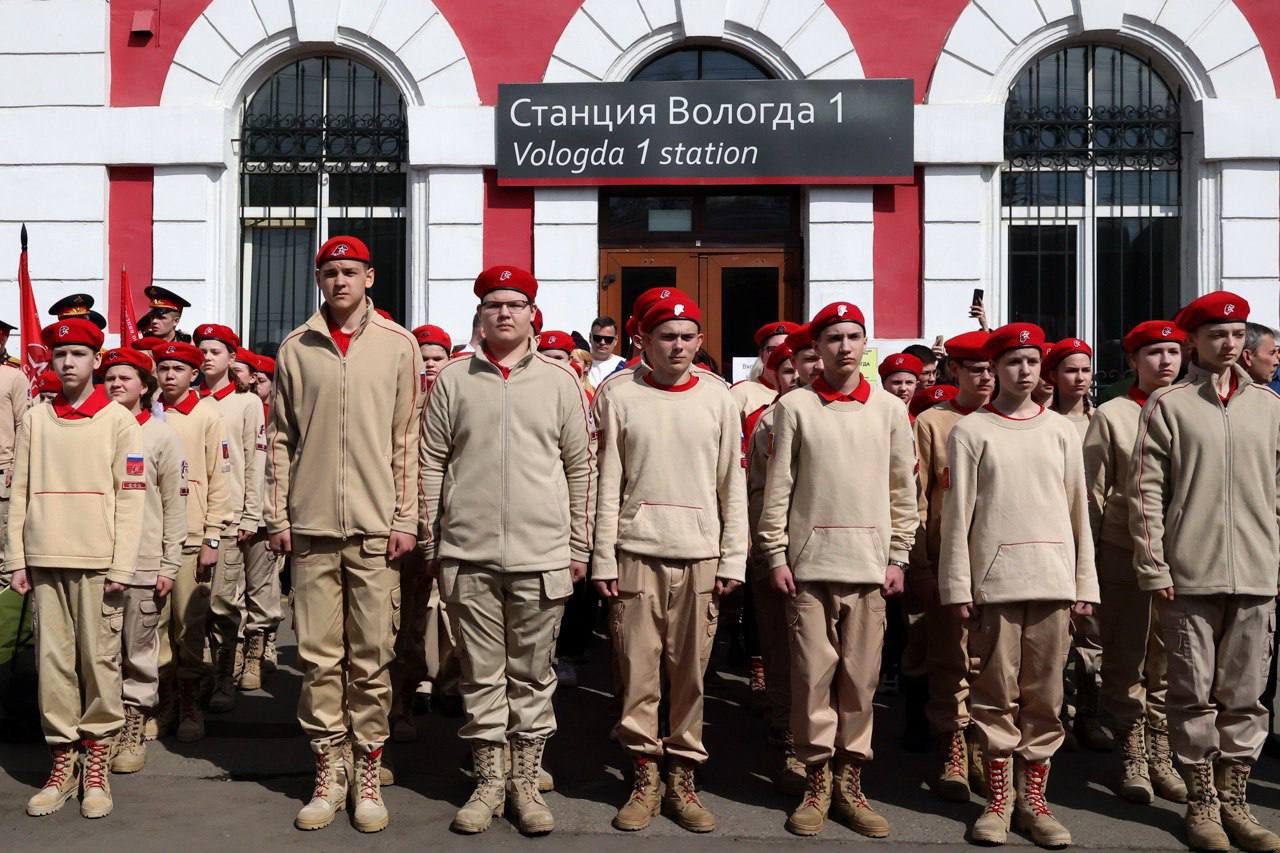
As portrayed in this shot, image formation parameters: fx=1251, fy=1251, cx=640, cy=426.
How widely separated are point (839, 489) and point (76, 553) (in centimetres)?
321

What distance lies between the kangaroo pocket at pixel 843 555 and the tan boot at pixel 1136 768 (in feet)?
4.91

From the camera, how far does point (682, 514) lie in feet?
17.2

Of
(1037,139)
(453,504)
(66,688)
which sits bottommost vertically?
(66,688)

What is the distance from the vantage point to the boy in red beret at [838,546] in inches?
205

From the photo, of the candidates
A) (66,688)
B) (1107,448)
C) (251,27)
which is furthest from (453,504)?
(251,27)

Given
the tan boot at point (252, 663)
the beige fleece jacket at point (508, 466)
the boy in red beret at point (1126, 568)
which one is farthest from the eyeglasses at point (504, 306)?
the tan boot at point (252, 663)

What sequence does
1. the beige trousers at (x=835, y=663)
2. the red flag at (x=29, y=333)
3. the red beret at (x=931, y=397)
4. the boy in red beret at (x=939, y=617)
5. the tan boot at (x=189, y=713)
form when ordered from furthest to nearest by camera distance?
the red flag at (x=29, y=333), the red beret at (x=931, y=397), the tan boot at (x=189, y=713), the boy in red beret at (x=939, y=617), the beige trousers at (x=835, y=663)

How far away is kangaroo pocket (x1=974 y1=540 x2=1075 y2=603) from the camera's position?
5078 millimetres

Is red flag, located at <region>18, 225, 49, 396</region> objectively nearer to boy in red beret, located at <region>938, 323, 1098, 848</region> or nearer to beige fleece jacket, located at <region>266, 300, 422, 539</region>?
beige fleece jacket, located at <region>266, 300, 422, 539</region>

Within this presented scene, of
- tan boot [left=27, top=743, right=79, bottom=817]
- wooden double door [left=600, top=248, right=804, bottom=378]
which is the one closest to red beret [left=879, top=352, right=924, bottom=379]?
tan boot [left=27, top=743, right=79, bottom=817]

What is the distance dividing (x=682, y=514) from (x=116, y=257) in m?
8.38

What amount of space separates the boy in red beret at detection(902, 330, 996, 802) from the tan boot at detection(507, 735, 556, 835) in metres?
1.80

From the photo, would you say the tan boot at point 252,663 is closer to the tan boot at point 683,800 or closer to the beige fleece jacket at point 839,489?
the tan boot at point 683,800

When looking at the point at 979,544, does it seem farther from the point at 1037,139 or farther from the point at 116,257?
the point at 116,257
